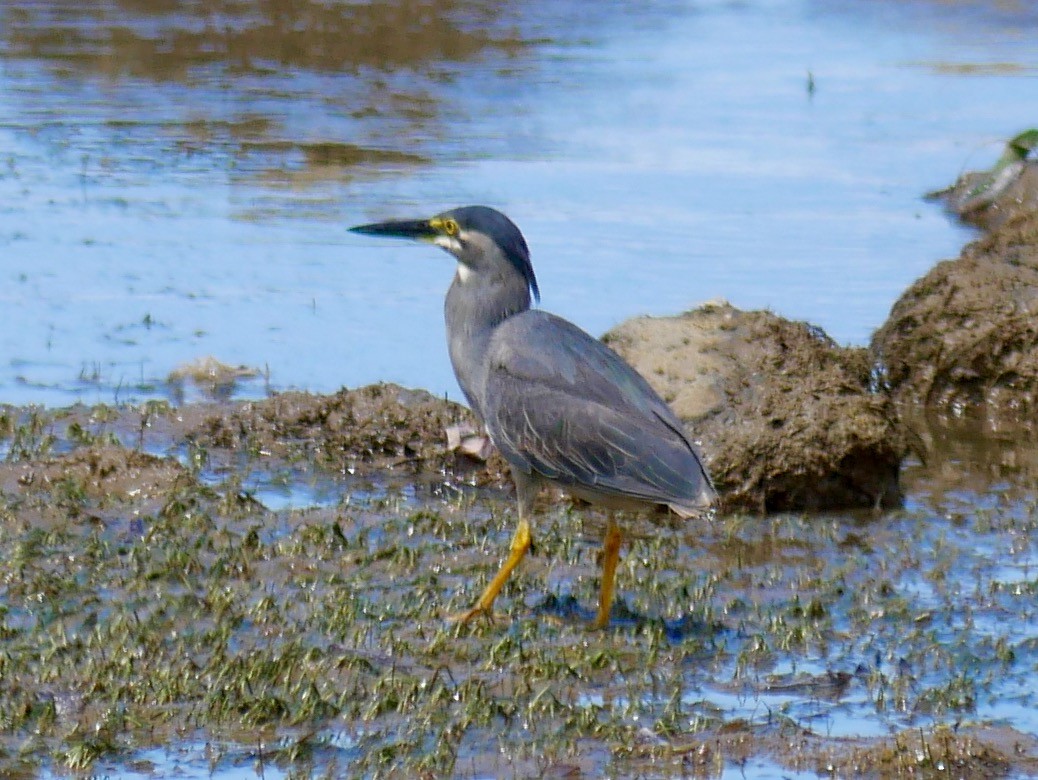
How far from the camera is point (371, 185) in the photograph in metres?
13.2

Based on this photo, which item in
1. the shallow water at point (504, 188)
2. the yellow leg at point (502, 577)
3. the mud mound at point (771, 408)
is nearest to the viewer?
the yellow leg at point (502, 577)

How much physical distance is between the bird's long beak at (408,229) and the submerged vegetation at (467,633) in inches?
43.1

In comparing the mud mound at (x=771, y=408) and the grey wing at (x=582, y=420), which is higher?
the grey wing at (x=582, y=420)

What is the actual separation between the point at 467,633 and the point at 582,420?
→ 870mm

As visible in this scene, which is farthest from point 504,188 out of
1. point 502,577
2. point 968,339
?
point 502,577

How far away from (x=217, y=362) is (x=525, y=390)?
3.24 m

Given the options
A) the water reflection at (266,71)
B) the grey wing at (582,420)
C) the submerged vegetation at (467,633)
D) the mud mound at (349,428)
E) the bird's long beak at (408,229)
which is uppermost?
the bird's long beak at (408,229)

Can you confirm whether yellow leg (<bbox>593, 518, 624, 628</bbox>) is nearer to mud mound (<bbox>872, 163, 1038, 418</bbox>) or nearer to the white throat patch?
the white throat patch

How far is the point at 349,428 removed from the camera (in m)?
8.10

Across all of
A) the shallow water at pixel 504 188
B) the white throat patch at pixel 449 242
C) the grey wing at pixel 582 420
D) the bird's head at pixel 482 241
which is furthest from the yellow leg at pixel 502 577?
the white throat patch at pixel 449 242

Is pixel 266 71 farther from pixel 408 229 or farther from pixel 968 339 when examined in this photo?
pixel 408 229

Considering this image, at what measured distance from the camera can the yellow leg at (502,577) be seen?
6.04 metres

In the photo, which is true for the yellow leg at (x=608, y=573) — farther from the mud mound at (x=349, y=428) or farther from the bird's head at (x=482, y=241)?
the mud mound at (x=349, y=428)

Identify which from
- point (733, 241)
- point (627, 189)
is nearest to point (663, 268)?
point (733, 241)
